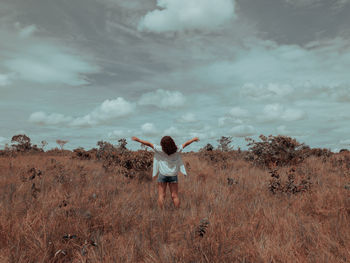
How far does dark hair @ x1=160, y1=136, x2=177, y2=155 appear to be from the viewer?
618 centimetres

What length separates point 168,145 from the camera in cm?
617

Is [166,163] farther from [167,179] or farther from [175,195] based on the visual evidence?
[175,195]

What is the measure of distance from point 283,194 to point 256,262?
159 inches

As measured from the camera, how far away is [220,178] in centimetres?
939

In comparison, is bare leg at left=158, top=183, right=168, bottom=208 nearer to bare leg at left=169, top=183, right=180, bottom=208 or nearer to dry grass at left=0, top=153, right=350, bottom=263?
bare leg at left=169, top=183, right=180, bottom=208

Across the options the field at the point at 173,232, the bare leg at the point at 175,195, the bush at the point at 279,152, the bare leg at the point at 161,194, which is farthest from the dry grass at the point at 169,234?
the bush at the point at 279,152

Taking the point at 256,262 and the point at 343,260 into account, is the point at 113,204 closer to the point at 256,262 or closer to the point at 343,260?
the point at 256,262

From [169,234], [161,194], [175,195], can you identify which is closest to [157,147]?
[161,194]

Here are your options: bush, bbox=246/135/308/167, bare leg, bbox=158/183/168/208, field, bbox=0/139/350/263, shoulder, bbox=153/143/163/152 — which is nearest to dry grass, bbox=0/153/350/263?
field, bbox=0/139/350/263

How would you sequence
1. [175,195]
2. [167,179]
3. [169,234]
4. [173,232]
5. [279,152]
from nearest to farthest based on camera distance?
[169,234] < [173,232] < [175,195] < [167,179] < [279,152]

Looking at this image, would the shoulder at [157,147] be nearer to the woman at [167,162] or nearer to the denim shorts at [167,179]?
the woman at [167,162]

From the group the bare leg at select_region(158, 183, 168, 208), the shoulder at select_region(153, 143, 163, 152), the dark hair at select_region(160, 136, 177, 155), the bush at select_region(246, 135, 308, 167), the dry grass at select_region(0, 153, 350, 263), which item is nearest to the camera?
the dry grass at select_region(0, 153, 350, 263)

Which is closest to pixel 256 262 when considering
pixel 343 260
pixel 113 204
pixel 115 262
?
pixel 343 260

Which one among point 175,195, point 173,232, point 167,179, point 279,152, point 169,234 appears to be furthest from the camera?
point 279,152
